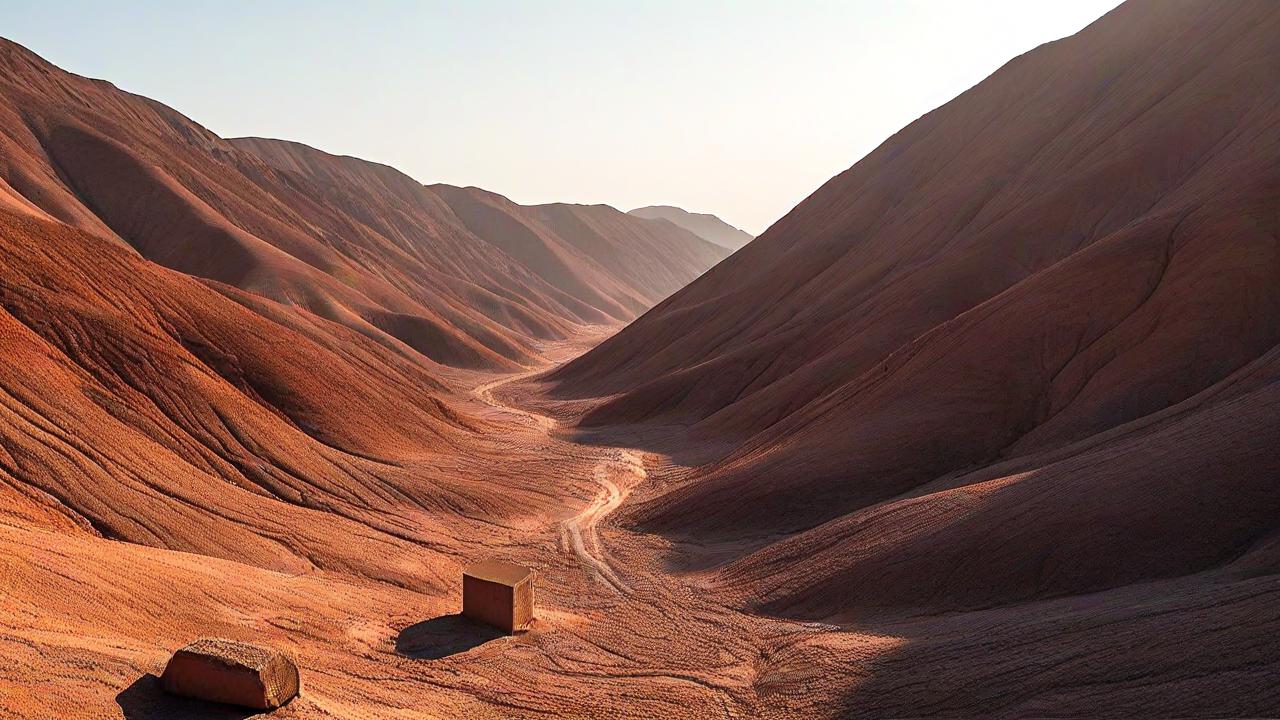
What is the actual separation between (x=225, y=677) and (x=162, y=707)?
676mm

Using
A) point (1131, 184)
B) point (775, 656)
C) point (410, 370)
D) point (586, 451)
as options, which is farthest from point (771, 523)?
point (410, 370)

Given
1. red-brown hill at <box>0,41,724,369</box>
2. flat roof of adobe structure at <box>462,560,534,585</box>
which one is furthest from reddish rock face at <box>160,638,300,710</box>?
red-brown hill at <box>0,41,724,369</box>

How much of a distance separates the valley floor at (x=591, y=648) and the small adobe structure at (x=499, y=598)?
0.33m

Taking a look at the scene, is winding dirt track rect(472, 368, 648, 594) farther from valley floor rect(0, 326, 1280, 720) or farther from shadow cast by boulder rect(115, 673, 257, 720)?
shadow cast by boulder rect(115, 673, 257, 720)

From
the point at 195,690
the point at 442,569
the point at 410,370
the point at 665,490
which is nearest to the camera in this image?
the point at 195,690

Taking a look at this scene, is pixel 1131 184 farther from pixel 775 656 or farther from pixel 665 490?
pixel 775 656

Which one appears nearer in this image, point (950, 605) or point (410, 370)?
point (950, 605)

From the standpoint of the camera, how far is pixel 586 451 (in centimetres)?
3641

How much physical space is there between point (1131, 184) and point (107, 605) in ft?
132

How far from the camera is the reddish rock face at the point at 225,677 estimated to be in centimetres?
959

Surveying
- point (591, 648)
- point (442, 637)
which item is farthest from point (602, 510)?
point (442, 637)

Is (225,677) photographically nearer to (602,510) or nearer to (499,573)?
(499,573)

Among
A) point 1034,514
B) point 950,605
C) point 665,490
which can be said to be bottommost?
point 950,605

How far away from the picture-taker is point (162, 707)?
944 centimetres
